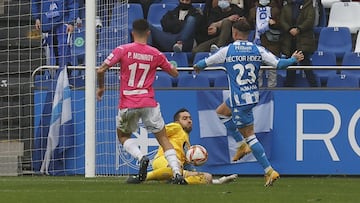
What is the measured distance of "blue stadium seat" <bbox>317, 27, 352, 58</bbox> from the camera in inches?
723

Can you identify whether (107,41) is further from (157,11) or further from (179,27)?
(157,11)

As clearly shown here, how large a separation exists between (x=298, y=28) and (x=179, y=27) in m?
2.05

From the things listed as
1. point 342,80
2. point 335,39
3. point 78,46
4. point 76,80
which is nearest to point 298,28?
point 335,39

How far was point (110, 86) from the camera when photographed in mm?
16031

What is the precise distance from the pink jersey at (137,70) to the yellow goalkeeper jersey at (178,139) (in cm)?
97

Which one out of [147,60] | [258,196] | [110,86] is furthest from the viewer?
[110,86]

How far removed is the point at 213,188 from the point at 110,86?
15.5ft

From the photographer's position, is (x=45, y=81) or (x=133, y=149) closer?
(x=133, y=149)

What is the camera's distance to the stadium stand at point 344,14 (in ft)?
63.6

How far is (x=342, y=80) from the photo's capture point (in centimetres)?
1675

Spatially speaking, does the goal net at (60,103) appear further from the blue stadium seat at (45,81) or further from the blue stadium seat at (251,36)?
the blue stadium seat at (251,36)

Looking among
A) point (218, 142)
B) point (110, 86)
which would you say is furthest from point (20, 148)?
point (218, 142)

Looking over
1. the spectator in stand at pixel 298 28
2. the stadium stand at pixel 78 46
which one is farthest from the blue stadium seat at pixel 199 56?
the stadium stand at pixel 78 46

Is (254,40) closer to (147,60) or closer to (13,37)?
(13,37)
